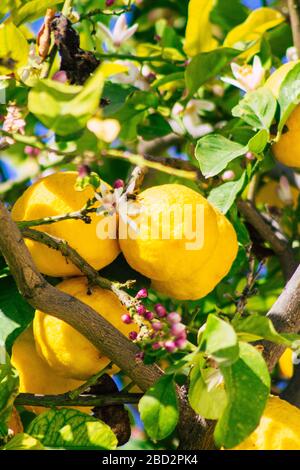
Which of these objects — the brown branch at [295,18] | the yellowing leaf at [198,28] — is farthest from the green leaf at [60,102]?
the brown branch at [295,18]

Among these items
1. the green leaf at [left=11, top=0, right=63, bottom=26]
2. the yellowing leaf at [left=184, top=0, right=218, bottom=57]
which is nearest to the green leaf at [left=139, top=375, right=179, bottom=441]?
the green leaf at [left=11, top=0, right=63, bottom=26]

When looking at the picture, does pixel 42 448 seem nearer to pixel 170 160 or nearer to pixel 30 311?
pixel 30 311

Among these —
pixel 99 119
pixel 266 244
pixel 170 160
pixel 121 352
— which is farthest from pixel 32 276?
pixel 266 244

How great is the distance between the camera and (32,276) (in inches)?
36.3

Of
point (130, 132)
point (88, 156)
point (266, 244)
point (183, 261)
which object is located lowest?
point (266, 244)

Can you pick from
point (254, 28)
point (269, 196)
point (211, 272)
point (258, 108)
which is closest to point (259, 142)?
point (258, 108)

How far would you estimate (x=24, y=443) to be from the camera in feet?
2.96

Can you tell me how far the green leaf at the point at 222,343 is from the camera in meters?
0.77

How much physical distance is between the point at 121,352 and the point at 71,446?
0.12 meters

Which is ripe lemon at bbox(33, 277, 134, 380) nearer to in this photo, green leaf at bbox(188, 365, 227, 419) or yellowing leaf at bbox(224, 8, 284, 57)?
green leaf at bbox(188, 365, 227, 419)

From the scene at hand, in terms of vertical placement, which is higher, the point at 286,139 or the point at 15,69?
the point at 15,69

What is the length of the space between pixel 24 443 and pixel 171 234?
0.29m

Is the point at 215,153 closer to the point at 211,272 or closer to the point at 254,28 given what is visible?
the point at 211,272

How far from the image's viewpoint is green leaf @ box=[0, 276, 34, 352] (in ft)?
3.47
